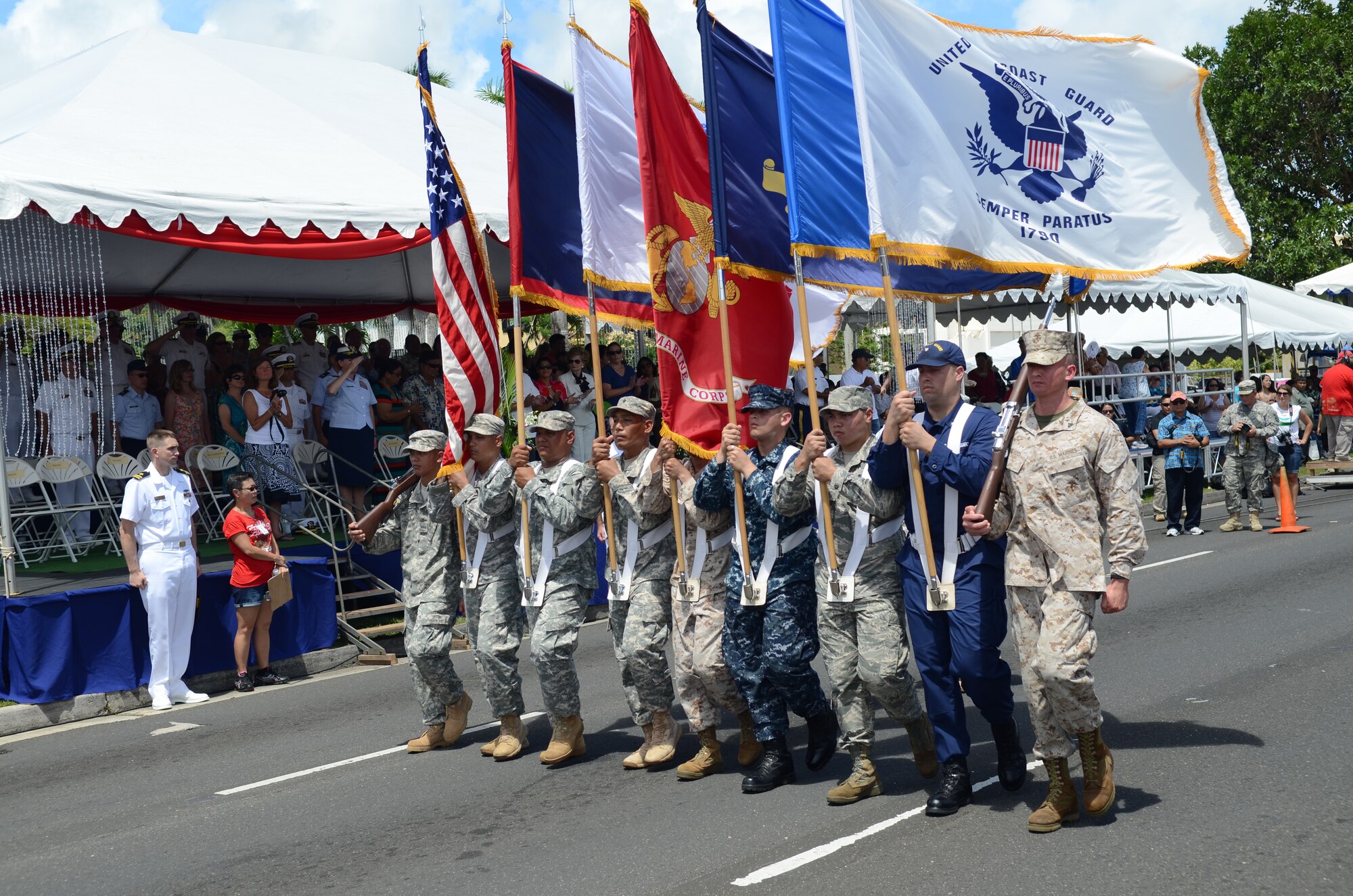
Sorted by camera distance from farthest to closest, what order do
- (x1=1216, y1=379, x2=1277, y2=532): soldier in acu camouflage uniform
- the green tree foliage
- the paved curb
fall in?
the green tree foliage, (x1=1216, y1=379, x2=1277, y2=532): soldier in acu camouflage uniform, the paved curb

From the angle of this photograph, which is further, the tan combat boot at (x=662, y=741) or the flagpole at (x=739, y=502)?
the tan combat boot at (x=662, y=741)

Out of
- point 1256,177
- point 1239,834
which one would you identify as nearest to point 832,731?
point 1239,834

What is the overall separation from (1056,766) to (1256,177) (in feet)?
108

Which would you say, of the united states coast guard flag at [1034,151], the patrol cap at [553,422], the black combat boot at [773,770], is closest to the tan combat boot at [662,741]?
the black combat boot at [773,770]

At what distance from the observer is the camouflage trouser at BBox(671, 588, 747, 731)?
21.1 ft

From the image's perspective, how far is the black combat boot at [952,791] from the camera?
18.3 feet

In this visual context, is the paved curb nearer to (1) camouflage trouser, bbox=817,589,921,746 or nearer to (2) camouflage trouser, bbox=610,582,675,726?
(2) camouflage trouser, bbox=610,582,675,726

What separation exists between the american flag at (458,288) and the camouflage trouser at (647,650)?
214 cm

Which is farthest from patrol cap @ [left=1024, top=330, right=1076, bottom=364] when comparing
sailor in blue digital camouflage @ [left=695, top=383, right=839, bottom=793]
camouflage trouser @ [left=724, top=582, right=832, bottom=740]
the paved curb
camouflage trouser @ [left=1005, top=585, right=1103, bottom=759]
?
the paved curb

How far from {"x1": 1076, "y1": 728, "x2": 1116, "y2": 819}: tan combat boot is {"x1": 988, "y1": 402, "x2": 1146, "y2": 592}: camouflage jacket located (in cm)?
68

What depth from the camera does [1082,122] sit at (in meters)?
6.96

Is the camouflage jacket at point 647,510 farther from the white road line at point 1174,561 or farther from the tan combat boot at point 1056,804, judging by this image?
the white road line at point 1174,561

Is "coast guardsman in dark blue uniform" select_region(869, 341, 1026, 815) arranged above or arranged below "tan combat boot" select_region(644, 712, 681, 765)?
above

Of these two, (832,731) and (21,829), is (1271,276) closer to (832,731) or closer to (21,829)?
(832,731)
